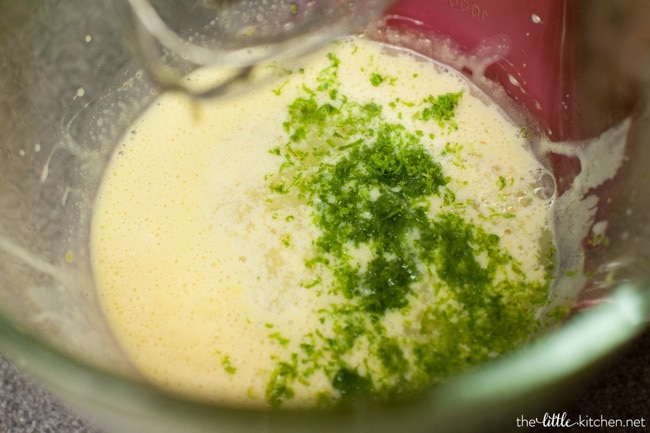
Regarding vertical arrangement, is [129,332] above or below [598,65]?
below

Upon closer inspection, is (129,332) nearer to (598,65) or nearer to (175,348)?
(175,348)

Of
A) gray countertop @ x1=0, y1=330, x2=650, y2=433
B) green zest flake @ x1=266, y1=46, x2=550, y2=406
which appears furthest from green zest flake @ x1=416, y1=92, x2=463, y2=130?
gray countertop @ x1=0, y1=330, x2=650, y2=433

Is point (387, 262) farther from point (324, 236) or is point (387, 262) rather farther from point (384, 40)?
point (384, 40)

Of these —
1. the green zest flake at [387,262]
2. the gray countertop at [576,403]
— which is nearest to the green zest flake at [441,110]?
the green zest flake at [387,262]

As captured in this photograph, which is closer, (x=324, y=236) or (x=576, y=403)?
(x=576, y=403)

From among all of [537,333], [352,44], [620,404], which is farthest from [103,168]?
[620,404]

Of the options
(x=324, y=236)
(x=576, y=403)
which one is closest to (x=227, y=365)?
(x=324, y=236)

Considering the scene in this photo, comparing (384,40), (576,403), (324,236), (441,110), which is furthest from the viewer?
(384,40)
